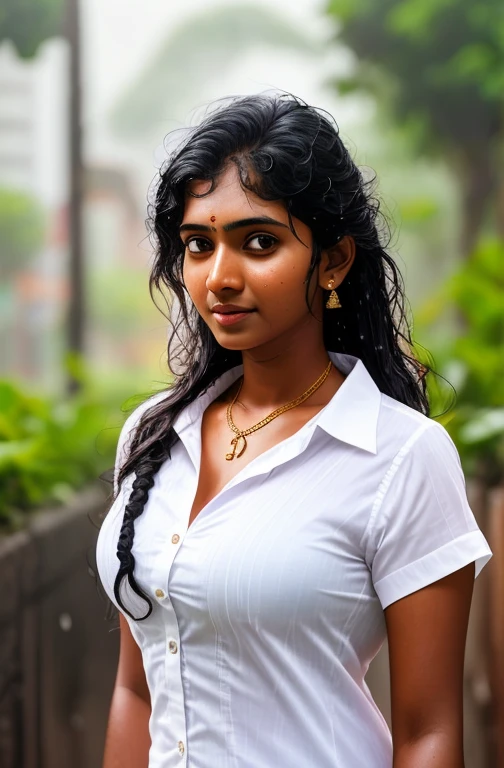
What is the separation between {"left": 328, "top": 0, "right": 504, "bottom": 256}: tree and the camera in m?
4.05

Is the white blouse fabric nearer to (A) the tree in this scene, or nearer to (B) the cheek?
(B) the cheek

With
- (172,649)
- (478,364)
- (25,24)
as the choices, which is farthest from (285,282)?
(478,364)

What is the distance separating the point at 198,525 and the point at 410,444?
10.5 inches

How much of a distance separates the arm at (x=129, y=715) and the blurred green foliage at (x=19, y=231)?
2.27 meters

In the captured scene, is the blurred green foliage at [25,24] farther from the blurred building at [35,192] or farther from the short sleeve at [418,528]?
the short sleeve at [418,528]

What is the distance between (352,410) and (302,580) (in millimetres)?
219

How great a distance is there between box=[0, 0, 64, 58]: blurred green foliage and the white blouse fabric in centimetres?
155

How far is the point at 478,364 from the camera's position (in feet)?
9.60

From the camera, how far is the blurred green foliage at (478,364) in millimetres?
2730

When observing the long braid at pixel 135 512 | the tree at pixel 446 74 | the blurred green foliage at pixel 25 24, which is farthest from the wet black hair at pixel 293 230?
the tree at pixel 446 74

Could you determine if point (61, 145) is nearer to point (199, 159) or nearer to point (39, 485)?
point (39, 485)

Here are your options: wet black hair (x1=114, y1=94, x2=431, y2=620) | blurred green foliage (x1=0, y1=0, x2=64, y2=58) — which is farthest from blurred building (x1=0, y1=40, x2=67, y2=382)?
wet black hair (x1=114, y1=94, x2=431, y2=620)

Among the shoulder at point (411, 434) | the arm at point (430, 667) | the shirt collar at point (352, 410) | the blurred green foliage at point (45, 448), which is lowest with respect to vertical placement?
the arm at point (430, 667)

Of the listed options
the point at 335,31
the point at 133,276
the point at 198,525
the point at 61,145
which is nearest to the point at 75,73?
the point at 61,145
